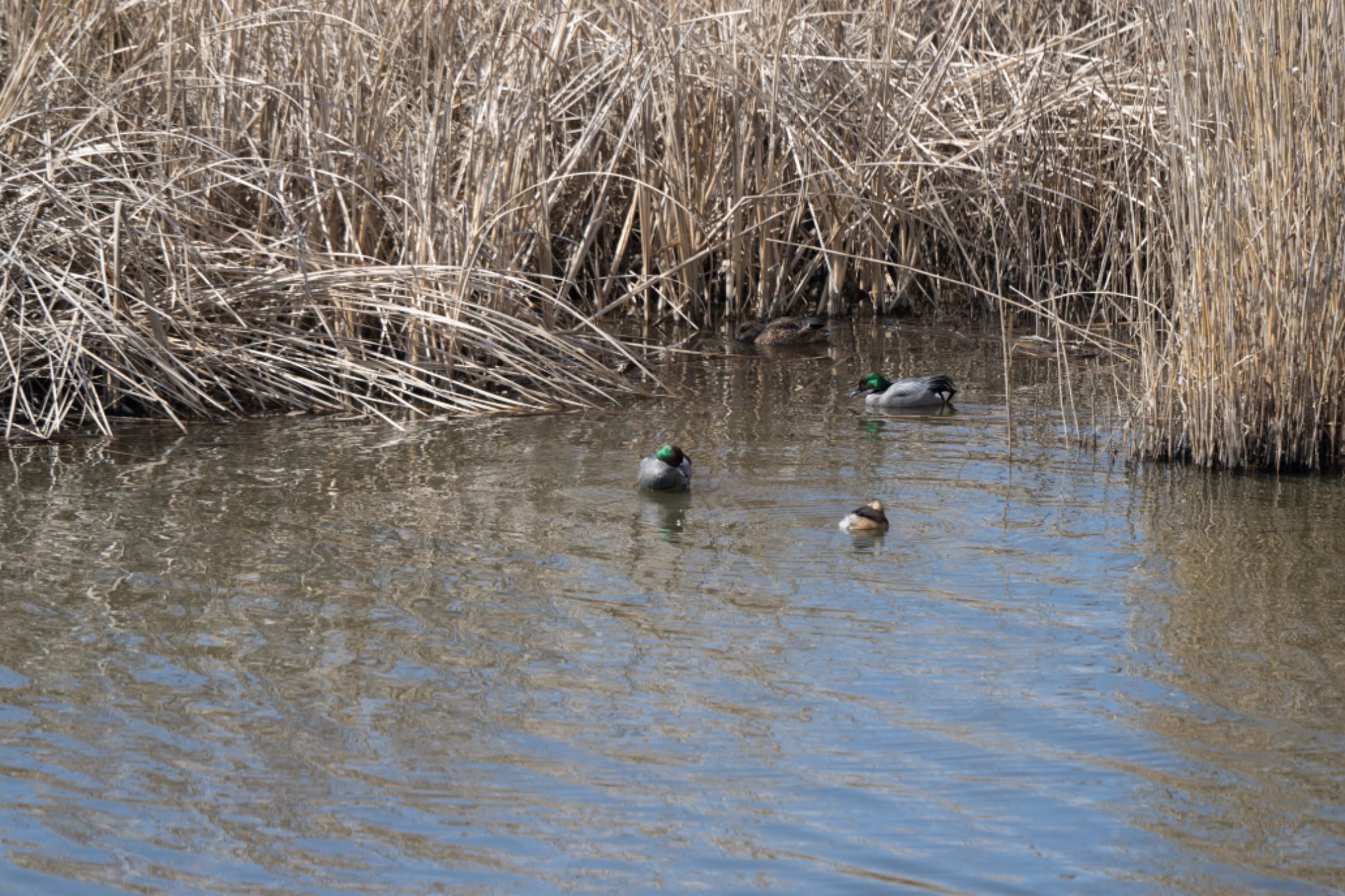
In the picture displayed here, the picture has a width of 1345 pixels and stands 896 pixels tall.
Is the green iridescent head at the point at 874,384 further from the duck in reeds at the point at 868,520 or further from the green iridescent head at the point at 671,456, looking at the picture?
the duck in reeds at the point at 868,520

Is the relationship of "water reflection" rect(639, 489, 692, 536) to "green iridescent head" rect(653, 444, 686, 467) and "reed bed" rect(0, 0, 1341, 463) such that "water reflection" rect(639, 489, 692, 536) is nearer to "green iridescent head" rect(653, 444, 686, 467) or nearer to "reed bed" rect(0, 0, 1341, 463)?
"green iridescent head" rect(653, 444, 686, 467)

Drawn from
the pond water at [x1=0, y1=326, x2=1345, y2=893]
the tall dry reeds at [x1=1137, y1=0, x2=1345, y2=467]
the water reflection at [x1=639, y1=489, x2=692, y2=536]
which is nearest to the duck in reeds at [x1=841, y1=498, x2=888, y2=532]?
the pond water at [x1=0, y1=326, x2=1345, y2=893]

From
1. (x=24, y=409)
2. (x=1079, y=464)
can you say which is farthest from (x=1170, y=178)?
(x=24, y=409)

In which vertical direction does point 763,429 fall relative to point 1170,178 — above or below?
below

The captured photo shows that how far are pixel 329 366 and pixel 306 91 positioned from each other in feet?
4.93

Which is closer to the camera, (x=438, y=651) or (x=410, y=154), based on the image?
(x=438, y=651)

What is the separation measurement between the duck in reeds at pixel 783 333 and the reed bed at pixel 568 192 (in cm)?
53

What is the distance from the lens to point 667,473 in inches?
279

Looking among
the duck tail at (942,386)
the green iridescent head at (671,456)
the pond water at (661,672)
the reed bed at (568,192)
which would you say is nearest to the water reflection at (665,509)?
the pond water at (661,672)

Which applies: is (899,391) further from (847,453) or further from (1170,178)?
(1170,178)

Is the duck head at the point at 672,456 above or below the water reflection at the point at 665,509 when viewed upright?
above

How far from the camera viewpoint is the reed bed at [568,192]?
729 centimetres

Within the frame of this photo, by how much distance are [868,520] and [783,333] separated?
4549mm

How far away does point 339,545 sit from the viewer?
6305mm
